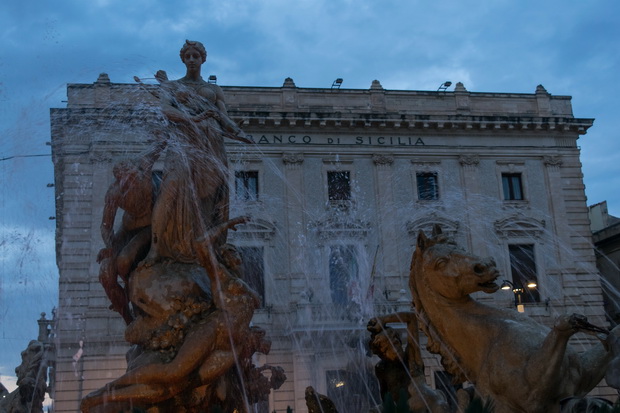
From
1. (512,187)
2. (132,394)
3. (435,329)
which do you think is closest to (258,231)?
(512,187)

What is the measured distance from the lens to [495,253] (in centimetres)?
2431

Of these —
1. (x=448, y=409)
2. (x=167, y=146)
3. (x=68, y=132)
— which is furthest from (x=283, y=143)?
(x=448, y=409)

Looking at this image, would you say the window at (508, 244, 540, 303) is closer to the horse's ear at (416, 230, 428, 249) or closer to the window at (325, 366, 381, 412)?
the window at (325, 366, 381, 412)

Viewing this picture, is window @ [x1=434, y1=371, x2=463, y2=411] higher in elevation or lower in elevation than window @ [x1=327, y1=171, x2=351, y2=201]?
lower

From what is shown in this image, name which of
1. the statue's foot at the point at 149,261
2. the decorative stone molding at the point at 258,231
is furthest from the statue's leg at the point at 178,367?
the decorative stone molding at the point at 258,231

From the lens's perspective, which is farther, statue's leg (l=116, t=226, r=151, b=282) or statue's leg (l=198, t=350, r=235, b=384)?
statue's leg (l=116, t=226, r=151, b=282)

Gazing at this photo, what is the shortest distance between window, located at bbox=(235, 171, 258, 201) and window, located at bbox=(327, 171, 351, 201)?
8.38ft

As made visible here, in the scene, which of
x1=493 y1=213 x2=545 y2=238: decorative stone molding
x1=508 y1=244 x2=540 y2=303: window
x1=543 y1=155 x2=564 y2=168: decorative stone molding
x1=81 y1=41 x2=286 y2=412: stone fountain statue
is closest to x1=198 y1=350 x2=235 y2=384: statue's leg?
x1=81 y1=41 x2=286 y2=412: stone fountain statue

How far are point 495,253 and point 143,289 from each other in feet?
67.7

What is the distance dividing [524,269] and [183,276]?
21.0m

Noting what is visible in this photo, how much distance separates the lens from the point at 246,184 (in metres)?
24.2

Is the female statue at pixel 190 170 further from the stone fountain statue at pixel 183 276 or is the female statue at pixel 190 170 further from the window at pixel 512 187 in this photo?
the window at pixel 512 187

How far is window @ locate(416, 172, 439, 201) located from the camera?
80.7 feet

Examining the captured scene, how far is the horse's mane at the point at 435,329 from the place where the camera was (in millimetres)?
4098
